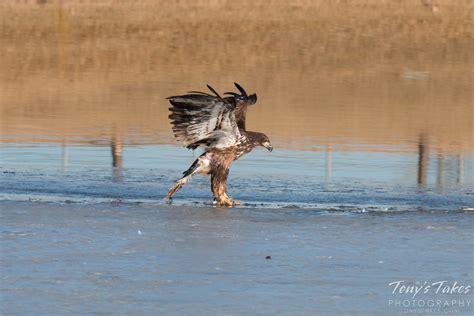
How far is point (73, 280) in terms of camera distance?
26.0ft

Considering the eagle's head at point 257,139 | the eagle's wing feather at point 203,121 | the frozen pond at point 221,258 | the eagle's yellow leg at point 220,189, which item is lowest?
the frozen pond at point 221,258

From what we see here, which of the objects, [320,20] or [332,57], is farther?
[320,20]

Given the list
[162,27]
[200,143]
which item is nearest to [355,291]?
[200,143]

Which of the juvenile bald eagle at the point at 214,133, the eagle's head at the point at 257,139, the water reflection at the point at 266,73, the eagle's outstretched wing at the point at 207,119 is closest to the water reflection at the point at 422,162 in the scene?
the water reflection at the point at 266,73

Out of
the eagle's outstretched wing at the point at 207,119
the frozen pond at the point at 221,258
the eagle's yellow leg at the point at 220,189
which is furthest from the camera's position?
the eagle's yellow leg at the point at 220,189

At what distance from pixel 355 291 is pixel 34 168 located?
19.8ft

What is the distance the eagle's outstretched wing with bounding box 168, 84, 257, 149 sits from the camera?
1118 centimetres

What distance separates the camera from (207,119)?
11.4 metres

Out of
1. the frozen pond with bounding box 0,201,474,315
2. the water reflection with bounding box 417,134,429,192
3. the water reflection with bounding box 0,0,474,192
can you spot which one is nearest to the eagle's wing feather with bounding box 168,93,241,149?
the frozen pond with bounding box 0,201,474,315

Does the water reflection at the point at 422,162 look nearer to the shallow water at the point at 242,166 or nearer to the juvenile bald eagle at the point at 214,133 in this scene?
the shallow water at the point at 242,166

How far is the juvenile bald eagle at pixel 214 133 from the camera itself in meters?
11.2

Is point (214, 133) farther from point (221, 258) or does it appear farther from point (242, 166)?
point (221, 258)

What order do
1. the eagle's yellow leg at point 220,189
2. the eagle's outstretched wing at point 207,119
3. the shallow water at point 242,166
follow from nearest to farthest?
the shallow water at point 242,166, the eagle's outstretched wing at point 207,119, the eagle's yellow leg at point 220,189

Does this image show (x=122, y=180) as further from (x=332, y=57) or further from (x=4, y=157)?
(x=332, y=57)
